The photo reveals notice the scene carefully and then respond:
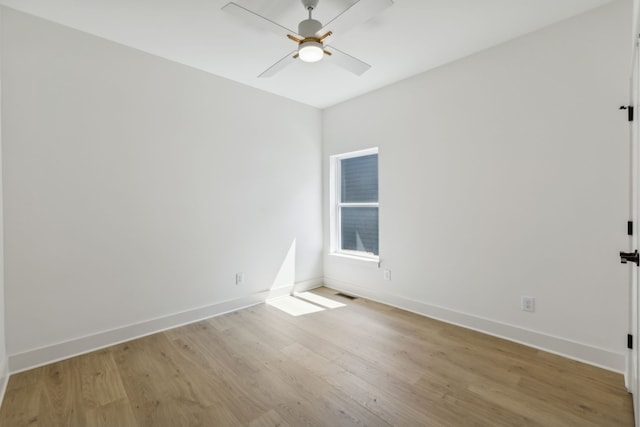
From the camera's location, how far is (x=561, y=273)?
2285mm

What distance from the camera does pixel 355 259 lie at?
3.87 meters

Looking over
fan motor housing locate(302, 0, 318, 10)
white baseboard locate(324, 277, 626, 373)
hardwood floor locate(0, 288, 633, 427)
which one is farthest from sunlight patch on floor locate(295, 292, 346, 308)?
fan motor housing locate(302, 0, 318, 10)

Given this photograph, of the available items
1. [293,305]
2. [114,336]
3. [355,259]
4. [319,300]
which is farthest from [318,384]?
[355,259]

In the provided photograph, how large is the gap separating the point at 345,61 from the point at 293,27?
1.60 feet

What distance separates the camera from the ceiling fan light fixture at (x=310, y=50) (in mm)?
2021

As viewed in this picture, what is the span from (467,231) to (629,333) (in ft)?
4.09

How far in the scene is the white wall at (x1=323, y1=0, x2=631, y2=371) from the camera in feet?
6.86

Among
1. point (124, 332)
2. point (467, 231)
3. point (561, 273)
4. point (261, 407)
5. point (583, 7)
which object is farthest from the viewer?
point (467, 231)

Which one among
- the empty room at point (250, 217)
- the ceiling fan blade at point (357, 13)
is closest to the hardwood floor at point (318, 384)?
the empty room at point (250, 217)

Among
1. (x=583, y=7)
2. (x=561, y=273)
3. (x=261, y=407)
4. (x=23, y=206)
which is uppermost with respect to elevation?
(x=583, y=7)

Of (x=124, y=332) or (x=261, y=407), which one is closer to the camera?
(x=261, y=407)

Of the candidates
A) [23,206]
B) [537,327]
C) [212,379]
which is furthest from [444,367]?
[23,206]

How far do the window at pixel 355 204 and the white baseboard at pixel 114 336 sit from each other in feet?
4.70

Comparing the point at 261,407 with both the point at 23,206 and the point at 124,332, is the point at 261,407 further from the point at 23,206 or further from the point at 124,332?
the point at 23,206
